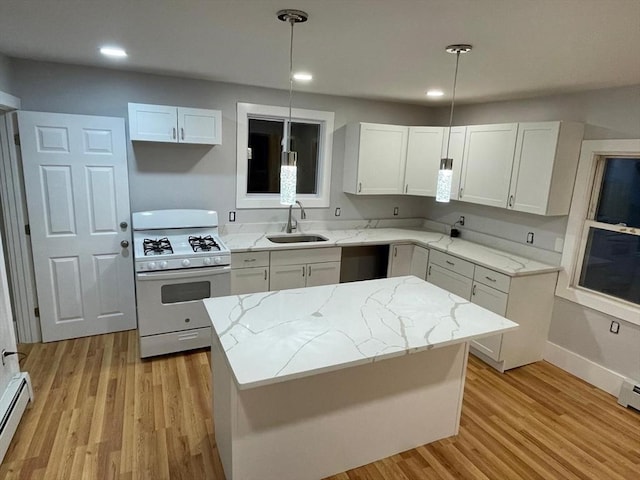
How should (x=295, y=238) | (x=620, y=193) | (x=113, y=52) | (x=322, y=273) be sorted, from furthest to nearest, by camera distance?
(x=295, y=238) < (x=322, y=273) < (x=620, y=193) < (x=113, y=52)

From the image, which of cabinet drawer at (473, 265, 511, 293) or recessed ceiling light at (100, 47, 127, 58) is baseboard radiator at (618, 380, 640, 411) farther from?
recessed ceiling light at (100, 47, 127, 58)

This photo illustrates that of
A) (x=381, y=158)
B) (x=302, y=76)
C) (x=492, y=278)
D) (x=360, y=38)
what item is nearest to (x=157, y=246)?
(x=302, y=76)

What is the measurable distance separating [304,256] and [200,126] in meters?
1.53

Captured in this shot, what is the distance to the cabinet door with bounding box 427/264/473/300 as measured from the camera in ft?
11.6

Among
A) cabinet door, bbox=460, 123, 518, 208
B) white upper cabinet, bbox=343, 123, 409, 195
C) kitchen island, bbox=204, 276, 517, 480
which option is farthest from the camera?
white upper cabinet, bbox=343, 123, 409, 195

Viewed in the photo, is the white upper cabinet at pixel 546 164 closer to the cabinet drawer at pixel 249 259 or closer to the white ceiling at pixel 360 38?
the white ceiling at pixel 360 38

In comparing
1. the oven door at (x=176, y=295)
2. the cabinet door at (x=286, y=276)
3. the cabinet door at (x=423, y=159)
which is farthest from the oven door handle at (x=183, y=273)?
the cabinet door at (x=423, y=159)

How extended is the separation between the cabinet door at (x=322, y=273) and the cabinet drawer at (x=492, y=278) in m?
1.35

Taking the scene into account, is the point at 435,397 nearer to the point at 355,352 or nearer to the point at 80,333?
the point at 355,352

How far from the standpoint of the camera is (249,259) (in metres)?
3.55

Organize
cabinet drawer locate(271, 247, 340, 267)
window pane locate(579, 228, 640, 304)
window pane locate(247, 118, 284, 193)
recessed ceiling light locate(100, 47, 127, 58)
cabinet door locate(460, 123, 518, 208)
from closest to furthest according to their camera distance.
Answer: recessed ceiling light locate(100, 47, 127, 58) → window pane locate(579, 228, 640, 304) → cabinet door locate(460, 123, 518, 208) → cabinet drawer locate(271, 247, 340, 267) → window pane locate(247, 118, 284, 193)

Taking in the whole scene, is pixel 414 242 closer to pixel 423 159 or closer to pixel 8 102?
pixel 423 159

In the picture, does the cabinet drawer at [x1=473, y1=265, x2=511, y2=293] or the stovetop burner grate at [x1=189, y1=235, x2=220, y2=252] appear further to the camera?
the stovetop burner grate at [x1=189, y1=235, x2=220, y2=252]

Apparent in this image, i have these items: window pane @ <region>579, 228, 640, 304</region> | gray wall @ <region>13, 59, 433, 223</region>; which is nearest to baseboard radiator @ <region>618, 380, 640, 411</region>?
window pane @ <region>579, 228, 640, 304</region>
